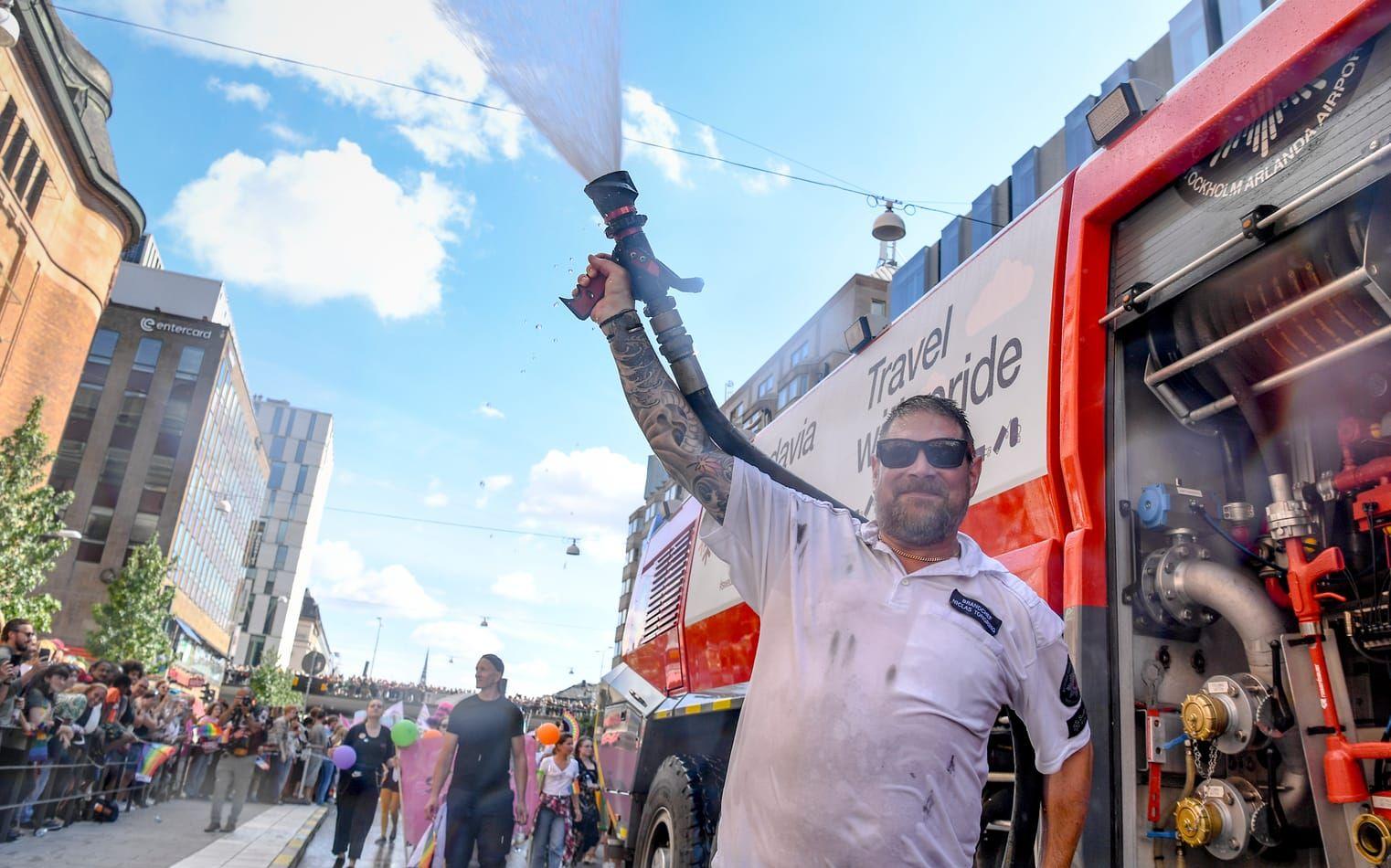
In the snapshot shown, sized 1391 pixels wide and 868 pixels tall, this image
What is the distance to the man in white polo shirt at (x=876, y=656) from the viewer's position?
1905 millimetres

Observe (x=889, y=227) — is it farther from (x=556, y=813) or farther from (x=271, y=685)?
(x=271, y=685)

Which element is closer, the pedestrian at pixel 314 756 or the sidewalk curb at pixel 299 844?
the sidewalk curb at pixel 299 844

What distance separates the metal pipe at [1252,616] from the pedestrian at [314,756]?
1855cm

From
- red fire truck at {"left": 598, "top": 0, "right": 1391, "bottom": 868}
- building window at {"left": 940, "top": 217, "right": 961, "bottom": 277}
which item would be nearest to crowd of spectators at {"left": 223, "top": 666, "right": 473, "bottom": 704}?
building window at {"left": 940, "top": 217, "right": 961, "bottom": 277}

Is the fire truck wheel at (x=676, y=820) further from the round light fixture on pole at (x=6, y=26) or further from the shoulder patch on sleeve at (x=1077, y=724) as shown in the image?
the round light fixture on pole at (x=6, y=26)

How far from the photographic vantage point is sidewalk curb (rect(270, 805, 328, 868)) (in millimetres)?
9272

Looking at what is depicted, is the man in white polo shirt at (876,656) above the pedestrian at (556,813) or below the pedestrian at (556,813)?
above

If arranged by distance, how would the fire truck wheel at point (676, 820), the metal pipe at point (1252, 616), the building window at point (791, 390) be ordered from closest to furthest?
1. the metal pipe at point (1252, 616)
2. the fire truck wheel at point (676, 820)
3. the building window at point (791, 390)

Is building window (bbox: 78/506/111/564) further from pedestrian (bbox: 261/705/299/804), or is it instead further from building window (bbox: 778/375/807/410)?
pedestrian (bbox: 261/705/299/804)

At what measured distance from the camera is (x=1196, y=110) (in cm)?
303

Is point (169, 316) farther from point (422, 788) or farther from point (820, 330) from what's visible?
point (422, 788)

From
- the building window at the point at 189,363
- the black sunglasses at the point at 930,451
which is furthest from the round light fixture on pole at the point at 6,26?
the building window at the point at 189,363

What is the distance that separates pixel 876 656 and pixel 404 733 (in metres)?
9.44

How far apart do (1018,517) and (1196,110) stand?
1.53 metres
